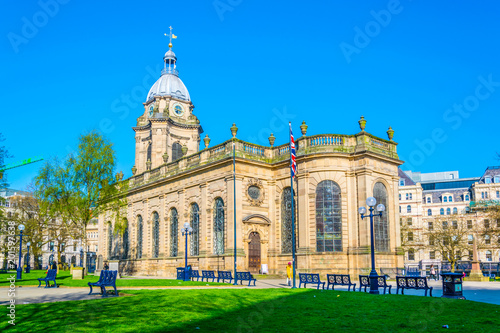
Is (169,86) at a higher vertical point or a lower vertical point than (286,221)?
higher

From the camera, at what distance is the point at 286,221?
132 feet

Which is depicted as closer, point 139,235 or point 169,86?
point 139,235

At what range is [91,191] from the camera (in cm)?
3634

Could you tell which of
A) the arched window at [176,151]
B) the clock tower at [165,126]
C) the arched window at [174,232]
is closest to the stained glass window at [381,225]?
the arched window at [174,232]

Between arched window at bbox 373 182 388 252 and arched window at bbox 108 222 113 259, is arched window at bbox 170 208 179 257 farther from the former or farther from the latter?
arched window at bbox 373 182 388 252

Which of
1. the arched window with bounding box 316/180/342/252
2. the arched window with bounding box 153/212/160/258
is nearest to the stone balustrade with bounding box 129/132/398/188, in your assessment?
the arched window with bounding box 316/180/342/252

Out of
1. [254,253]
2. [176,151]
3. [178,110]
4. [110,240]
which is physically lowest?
[254,253]

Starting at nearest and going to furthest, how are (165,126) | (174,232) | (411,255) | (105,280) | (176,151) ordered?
(105,280) → (174,232) → (165,126) → (176,151) → (411,255)

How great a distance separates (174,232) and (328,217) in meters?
17.3

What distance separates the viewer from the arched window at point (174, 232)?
154 feet

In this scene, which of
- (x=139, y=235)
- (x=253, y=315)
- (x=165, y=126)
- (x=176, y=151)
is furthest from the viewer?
(x=176, y=151)

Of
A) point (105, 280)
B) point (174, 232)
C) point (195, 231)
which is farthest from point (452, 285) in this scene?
point (174, 232)

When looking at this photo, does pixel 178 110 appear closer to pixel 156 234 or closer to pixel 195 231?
pixel 156 234

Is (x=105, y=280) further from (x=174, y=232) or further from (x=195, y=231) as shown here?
(x=174, y=232)
